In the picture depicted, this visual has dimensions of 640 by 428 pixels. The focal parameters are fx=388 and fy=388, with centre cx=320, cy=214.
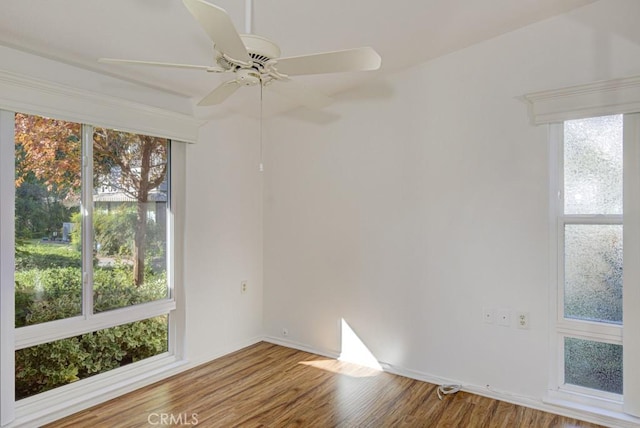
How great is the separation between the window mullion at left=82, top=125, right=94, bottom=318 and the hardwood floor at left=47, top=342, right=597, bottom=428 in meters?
0.76

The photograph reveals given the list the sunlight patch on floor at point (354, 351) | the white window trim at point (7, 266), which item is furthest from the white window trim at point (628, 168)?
the white window trim at point (7, 266)

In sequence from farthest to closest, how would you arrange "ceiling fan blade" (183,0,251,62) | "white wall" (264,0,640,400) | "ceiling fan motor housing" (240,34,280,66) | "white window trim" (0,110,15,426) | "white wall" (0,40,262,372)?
"white wall" (0,40,262,372) → "white wall" (264,0,640,400) → "white window trim" (0,110,15,426) → "ceiling fan motor housing" (240,34,280,66) → "ceiling fan blade" (183,0,251,62)

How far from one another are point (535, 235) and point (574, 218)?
261 mm

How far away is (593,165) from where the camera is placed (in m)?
2.56

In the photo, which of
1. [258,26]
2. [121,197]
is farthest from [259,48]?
[121,197]

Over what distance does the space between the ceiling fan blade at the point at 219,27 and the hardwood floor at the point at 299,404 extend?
2.25 m

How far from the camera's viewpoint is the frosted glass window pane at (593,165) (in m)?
2.49

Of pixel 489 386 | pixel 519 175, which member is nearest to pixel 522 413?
pixel 489 386

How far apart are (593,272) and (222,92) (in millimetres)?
2592

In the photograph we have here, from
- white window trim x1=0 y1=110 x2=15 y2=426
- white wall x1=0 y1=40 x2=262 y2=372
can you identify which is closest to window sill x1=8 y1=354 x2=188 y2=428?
white window trim x1=0 y1=110 x2=15 y2=426

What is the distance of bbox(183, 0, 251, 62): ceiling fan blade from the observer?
122cm

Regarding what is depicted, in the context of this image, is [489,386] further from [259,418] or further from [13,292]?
[13,292]

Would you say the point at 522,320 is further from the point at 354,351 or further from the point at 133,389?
the point at 133,389

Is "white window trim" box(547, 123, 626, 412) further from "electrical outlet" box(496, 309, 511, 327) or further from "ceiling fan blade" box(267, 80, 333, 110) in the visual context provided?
"ceiling fan blade" box(267, 80, 333, 110)
